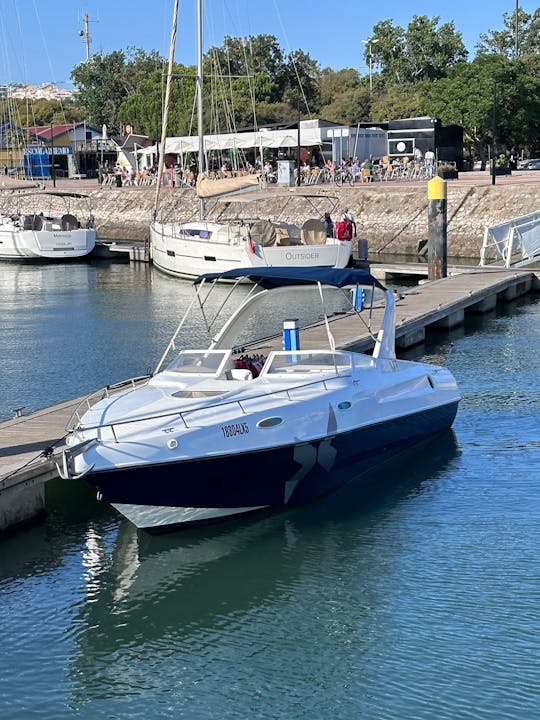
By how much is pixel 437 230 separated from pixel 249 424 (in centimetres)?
2097

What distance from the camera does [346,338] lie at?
2236 cm

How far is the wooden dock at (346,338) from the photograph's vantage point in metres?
13.9

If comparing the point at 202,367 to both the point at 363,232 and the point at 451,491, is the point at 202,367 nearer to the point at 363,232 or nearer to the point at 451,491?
the point at 451,491

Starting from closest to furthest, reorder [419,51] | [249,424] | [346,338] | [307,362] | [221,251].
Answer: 1. [249,424]
2. [307,362]
3. [346,338]
4. [221,251]
5. [419,51]

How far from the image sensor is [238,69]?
337 feet

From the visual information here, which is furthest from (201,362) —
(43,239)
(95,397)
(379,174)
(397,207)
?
(379,174)

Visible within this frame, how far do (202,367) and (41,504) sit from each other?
9.10 ft

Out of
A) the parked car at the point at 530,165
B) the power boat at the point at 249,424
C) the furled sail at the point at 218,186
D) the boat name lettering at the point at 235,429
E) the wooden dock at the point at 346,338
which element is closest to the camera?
the power boat at the point at 249,424

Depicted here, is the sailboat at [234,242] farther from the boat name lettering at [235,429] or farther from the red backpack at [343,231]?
the boat name lettering at [235,429]

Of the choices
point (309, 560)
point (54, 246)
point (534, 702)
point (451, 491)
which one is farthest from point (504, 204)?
point (534, 702)

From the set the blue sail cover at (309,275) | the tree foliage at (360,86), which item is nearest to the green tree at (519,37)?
the tree foliage at (360,86)

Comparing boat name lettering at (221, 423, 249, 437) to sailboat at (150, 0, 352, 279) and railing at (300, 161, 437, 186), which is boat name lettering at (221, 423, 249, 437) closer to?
sailboat at (150, 0, 352, 279)

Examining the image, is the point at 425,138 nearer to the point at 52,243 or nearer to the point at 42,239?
the point at 52,243

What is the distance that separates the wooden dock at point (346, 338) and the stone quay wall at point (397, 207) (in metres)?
10.9
